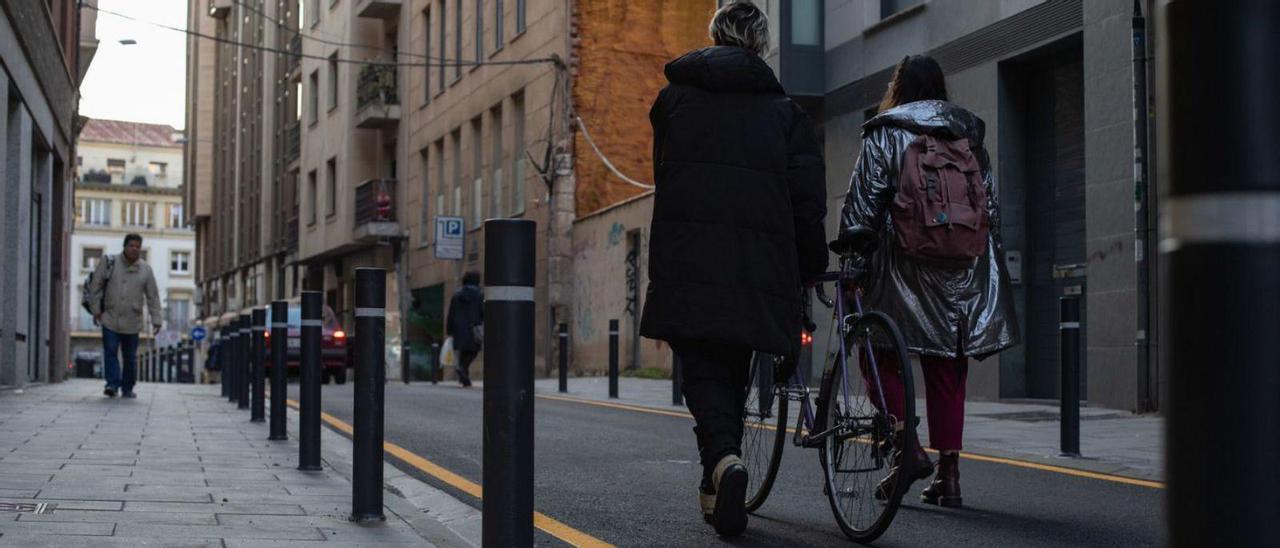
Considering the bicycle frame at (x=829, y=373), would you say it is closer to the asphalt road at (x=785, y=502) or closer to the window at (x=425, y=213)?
the asphalt road at (x=785, y=502)

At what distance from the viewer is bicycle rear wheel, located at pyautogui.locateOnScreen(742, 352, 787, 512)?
570cm

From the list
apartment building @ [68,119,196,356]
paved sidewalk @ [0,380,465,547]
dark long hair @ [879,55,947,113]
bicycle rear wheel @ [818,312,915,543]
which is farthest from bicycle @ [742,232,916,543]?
apartment building @ [68,119,196,356]

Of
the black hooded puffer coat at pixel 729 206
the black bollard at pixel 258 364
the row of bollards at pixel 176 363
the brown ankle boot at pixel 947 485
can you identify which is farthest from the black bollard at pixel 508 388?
the row of bollards at pixel 176 363

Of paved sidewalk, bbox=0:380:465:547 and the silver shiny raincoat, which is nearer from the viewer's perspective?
paved sidewalk, bbox=0:380:465:547

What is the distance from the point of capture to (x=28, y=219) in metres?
18.7

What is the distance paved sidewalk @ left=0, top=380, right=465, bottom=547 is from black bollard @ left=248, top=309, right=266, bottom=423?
62 centimetres

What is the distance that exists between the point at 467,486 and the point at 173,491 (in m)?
1.43

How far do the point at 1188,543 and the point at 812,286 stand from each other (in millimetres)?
4408

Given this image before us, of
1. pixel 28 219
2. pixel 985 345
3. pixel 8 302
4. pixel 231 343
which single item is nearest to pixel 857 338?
pixel 985 345

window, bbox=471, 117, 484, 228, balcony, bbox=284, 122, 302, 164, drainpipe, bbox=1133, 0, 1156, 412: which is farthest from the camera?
balcony, bbox=284, 122, 302, 164

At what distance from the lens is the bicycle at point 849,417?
5121mm

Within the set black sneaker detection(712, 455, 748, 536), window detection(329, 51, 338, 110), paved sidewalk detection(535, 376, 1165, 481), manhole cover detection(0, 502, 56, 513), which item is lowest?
paved sidewalk detection(535, 376, 1165, 481)

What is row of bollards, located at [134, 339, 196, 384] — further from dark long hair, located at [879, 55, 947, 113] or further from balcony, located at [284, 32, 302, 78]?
dark long hair, located at [879, 55, 947, 113]

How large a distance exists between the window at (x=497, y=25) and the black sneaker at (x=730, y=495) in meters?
28.8
